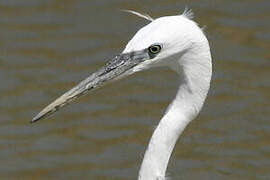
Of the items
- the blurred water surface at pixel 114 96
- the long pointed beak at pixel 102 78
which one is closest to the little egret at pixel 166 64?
the long pointed beak at pixel 102 78

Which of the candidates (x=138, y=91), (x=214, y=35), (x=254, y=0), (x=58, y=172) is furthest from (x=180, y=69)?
(x=254, y=0)

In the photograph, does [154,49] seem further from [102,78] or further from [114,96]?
[114,96]

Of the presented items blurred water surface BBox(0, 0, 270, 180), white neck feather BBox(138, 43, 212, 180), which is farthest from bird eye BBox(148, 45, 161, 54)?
blurred water surface BBox(0, 0, 270, 180)

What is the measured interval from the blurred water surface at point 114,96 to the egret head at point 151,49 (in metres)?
2.74

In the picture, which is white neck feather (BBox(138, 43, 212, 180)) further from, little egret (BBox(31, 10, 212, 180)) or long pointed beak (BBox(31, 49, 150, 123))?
long pointed beak (BBox(31, 49, 150, 123))

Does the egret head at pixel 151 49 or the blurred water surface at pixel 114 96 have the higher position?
the egret head at pixel 151 49

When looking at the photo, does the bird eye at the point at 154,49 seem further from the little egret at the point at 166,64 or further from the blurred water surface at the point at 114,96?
the blurred water surface at the point at 114,96

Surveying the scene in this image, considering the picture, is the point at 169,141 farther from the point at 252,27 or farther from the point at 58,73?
the point at 252,27

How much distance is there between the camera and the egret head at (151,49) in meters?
6.68

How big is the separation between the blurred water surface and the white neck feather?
2.24m

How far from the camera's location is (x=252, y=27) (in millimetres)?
11789

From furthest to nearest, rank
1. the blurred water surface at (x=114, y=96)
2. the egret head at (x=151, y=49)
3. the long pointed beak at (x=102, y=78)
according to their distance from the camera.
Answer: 1. the blurred water surface at (x=114, y=96)
2. the long pointed beak at (x=102, y=78)
3. the egret head at (x=151, y=49)

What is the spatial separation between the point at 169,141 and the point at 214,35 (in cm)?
482

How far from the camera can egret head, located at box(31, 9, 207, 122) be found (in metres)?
6.68
